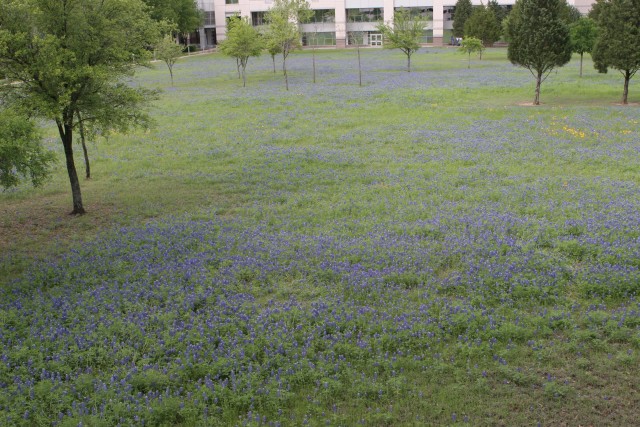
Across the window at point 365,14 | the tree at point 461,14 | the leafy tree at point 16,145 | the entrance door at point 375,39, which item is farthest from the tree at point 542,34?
the window at point 365,14

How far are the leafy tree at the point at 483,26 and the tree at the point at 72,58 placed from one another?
2150 inches

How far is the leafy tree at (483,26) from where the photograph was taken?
60.8 meters

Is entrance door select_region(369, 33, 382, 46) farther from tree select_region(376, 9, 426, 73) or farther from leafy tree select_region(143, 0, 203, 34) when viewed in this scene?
tree select_region(376, 9, 426, 73)

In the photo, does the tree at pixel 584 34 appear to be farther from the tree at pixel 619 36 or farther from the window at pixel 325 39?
the window at pixel 325 39

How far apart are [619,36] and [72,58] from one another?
24356 millimetres

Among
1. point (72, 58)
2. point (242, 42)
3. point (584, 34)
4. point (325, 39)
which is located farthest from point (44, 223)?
point (325, 39)

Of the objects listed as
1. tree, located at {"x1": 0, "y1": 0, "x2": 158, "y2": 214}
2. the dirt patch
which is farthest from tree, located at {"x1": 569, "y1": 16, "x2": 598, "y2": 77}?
the dirt patch

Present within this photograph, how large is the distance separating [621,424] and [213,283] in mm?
5884

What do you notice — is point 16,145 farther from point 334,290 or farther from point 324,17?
point 324,17

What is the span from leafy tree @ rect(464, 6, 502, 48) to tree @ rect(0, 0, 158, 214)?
54.6 metres

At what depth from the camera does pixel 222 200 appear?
45.7 feet

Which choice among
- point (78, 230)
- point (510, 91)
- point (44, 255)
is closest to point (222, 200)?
point (78, 230)

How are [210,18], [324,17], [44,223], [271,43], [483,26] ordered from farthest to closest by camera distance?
[210,18] < [324,17] < [483,26] < [271,43] < [44,223]

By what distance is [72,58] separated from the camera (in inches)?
460
